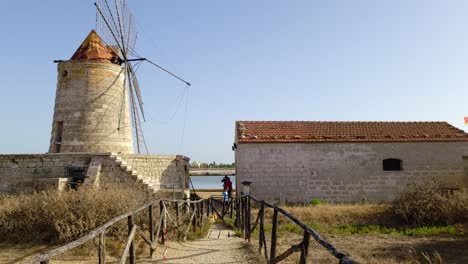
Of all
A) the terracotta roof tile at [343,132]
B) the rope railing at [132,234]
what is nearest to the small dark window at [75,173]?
the rope railing at [132,234]

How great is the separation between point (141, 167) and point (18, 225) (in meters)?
7.61

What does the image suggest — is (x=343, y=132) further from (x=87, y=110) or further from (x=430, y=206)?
(x=87, y=110)

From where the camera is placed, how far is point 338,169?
16.7m

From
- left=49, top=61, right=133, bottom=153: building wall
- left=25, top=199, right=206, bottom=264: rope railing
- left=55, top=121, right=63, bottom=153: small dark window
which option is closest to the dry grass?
left=25, top=199, right=206, bottom=264: rope railing

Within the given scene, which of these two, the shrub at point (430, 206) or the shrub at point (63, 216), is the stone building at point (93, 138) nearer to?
the shrub at point (63, 216)

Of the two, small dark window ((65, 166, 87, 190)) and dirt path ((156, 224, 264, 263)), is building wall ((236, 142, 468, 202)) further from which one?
dirt path ((156, 224, 264, 263))

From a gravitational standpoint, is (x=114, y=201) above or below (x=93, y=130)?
below

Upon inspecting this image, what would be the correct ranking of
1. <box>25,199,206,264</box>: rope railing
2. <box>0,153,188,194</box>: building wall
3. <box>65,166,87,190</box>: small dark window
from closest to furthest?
1. <box>25,199,206,264</box>: rope railing
2. <box>0,153,188,194</box>: building wall
3. <box>65,166,87,190</box>: small dark window

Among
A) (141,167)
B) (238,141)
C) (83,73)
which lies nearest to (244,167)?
(238,141)

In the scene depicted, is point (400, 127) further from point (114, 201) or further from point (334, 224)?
point (114, 201)

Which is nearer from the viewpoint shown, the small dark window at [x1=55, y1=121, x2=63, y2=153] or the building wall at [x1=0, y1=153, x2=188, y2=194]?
the building wall at [x1=0, y1=153, x2=188, y2=194]

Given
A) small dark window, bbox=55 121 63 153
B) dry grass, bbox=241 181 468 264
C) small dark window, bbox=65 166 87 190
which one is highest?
small dark window, bbox=55 121 63 153

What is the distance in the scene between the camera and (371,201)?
54.1ft

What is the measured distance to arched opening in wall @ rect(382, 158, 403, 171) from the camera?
17031 millimetres
